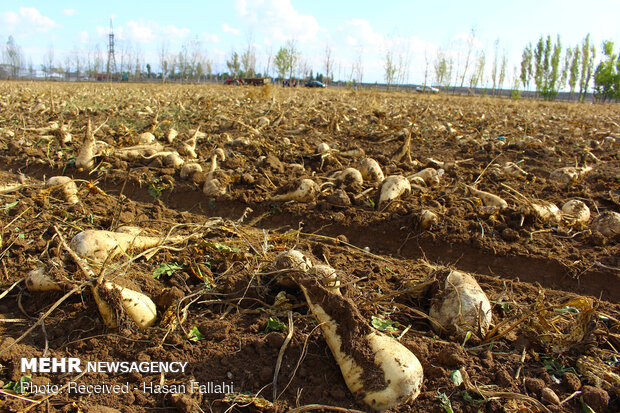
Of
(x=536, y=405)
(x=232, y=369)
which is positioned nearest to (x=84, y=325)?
(x=232, y=369)

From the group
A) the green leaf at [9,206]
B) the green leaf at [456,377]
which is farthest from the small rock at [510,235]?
the green leaf at [9,206]

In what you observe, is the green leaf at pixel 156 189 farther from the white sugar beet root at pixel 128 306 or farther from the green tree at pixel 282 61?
the green tree at pixel 282 61

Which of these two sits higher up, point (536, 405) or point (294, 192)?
point (294, 192)

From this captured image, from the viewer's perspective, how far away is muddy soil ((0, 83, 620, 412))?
1866 millimetres

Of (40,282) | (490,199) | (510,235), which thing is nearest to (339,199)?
(490,199)

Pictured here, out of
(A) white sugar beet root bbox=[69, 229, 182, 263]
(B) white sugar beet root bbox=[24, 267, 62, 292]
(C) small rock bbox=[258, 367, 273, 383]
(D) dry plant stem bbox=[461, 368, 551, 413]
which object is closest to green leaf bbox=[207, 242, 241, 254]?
(A) white sugar beet root bbox=[69, 229, 182, 263]

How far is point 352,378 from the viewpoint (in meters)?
1.87

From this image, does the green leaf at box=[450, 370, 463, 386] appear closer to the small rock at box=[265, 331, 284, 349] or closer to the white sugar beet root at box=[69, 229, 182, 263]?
the small rock at box=[265, 331, 284, 349]

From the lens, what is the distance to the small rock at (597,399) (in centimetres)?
181

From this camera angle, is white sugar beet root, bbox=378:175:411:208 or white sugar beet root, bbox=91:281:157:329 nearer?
white sugar beet root, bbox=91:281:157:329

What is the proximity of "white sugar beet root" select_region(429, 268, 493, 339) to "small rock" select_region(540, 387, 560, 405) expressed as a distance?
1.41ft

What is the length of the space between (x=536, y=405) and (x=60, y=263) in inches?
106

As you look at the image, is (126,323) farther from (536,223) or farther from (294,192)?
(536,223)

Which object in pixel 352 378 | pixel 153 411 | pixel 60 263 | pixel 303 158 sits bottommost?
pixel 153 411
